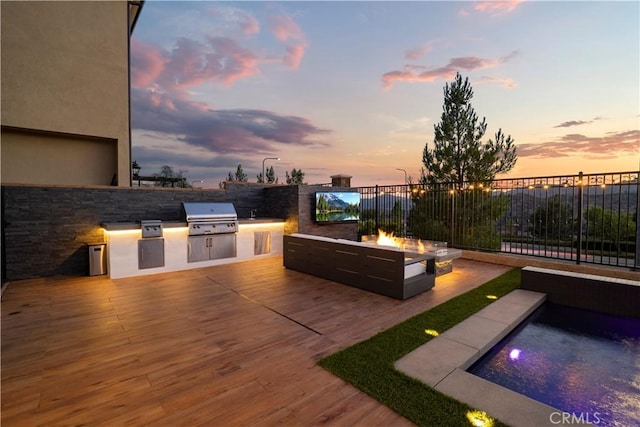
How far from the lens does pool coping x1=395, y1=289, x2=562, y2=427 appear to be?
1.89 metres

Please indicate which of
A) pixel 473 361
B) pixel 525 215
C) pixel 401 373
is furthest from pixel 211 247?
pixel 525 215

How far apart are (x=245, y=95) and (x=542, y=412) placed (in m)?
10.5

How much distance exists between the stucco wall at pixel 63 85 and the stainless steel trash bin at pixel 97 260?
12.8 feet

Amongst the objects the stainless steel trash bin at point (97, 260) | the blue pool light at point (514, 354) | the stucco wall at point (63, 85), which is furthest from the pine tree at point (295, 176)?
the blue pool light at point (514, 354)

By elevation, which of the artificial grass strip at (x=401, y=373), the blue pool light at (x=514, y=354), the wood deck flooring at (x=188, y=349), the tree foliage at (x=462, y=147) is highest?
the tree foliage at (x=462, y=147)

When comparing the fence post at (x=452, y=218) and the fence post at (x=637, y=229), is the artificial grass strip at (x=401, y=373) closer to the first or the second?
the fence post at (x=637, y=229)

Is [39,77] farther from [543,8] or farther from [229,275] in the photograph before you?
[543,8]

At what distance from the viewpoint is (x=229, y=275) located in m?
5.89

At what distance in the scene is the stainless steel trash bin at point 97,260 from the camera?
5.78m

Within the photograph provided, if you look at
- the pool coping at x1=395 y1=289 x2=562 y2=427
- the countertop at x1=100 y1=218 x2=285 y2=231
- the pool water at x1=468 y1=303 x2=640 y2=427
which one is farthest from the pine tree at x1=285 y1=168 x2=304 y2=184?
the pool water at x1=468 y1=303 x2=640 y2=427

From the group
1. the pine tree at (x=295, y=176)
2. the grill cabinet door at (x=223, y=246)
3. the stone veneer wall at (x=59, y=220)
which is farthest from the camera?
the pine tree at (x=295, y=176)

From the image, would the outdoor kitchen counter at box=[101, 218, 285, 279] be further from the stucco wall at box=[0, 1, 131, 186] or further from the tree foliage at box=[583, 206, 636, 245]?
the tree foliage at box=[583, 206, 636, 245]
